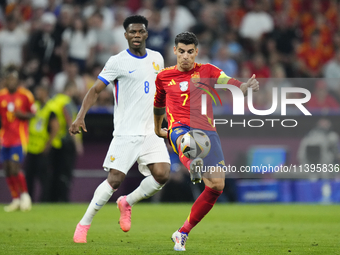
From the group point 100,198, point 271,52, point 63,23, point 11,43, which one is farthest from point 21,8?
point 100,198

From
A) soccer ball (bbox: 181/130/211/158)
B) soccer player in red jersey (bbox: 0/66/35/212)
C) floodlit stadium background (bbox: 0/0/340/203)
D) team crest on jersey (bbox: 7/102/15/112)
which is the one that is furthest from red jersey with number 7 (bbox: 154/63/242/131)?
team crest on jersey (bbox: 7/102/15/112)

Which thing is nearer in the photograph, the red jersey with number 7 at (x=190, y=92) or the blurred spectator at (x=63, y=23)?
the red jersey with number 7 at (x=190, y=92)

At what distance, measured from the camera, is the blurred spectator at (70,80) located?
1370cm

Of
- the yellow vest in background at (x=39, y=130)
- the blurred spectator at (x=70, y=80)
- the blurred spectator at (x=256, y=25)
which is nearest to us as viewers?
the yellow vest in background at (x=39, y=130)

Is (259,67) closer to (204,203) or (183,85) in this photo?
(183,85)

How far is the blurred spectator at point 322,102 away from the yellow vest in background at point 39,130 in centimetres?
600

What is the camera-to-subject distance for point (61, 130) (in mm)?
13352

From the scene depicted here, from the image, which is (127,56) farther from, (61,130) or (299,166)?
(299,166)

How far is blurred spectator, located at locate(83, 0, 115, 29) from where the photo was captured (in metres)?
15.2

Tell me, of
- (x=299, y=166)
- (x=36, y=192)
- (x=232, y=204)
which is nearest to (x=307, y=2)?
(x=299, y=166)

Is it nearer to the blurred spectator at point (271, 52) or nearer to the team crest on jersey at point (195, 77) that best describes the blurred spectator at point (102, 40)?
the blurred spectator at point (271, 52)

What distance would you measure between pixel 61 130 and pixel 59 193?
4.89ft

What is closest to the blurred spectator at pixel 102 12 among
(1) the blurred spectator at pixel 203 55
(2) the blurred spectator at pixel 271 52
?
(1) the blurred spectator at pixel 203 55

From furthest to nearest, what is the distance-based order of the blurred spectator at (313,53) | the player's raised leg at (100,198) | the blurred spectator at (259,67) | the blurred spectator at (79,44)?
the blurred spectator at (313,53)
the blurred spectator at (259,67)
the blurred spectator at (79,44)
the player's raised leg at (100,198)
